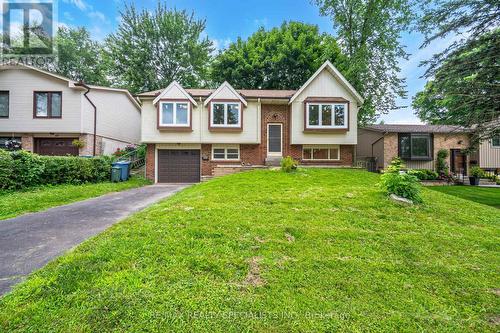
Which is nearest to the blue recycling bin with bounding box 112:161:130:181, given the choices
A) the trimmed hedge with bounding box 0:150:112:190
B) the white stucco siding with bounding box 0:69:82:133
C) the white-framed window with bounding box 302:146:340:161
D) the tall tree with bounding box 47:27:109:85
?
the trimmed hedge with bounding box 0:150:112:190

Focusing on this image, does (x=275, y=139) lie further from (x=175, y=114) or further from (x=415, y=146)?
(x=415, y=146)

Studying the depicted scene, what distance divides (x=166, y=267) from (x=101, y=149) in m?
17.4

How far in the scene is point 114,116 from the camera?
1817 cm

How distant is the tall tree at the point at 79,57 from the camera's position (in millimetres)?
27531

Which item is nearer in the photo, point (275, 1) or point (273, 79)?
point (275, 1)

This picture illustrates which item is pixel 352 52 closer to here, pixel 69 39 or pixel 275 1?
pixel 275 1

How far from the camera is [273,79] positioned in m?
23.3

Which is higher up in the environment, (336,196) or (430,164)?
(430,164)

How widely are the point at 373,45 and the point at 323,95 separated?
29.1ft

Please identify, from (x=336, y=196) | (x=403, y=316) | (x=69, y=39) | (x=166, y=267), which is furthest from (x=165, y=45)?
(x=403, y=316)

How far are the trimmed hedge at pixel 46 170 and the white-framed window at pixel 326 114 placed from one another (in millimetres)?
12955

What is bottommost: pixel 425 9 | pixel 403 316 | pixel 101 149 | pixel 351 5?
pixel 403 316

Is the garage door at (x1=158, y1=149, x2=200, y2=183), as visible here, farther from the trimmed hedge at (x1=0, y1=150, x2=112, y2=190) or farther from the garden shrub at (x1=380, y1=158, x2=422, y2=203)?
the garden shrub at (x1=380, y1=158, x2=422, y2=203)

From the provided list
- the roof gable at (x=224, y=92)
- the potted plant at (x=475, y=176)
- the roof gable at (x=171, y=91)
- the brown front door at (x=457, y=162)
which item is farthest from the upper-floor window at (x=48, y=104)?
the brown front door at (x=457, y=162)
